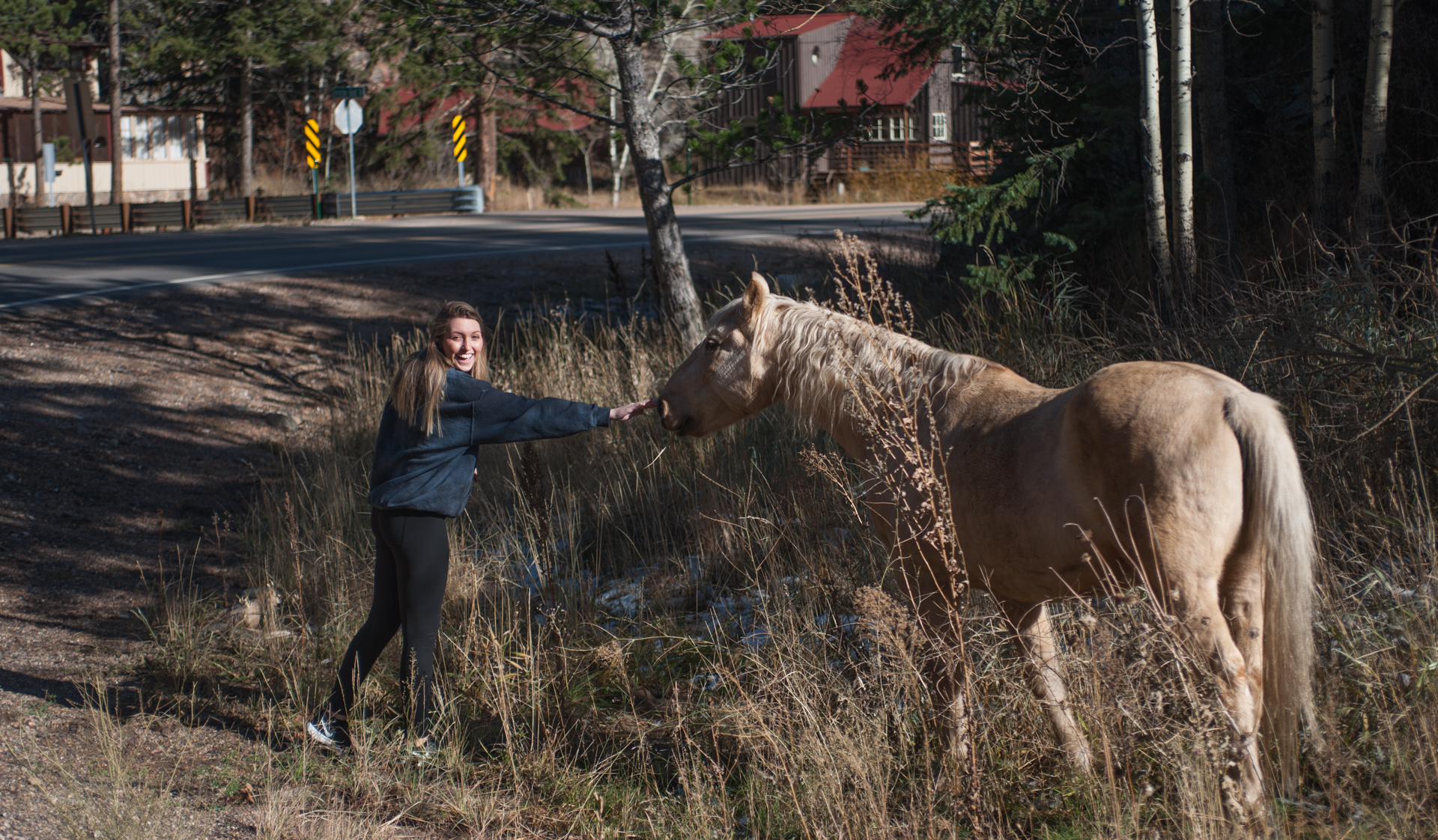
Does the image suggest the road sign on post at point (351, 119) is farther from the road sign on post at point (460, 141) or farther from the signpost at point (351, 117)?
the road sign on post at point (460, 141)

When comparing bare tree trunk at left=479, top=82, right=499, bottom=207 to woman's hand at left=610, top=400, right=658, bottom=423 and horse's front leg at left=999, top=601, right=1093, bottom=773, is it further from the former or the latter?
horse's front leg at left=999, top=601, right=1093, bottom=773

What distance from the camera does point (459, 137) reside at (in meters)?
31.3

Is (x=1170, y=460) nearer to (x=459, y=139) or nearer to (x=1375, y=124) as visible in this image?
(x=1375, y=124)

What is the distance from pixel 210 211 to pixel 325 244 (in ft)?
25.5

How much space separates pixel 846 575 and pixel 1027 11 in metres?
5.59

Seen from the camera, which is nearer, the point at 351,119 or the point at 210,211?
the point at 210,211

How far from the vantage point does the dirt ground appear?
451 centimetres

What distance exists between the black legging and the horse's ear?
149cm

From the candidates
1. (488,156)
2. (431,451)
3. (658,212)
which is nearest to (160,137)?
(488,156)

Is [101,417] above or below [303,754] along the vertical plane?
above

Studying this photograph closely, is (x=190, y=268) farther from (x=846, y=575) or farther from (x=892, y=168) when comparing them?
(x=892, y=168)

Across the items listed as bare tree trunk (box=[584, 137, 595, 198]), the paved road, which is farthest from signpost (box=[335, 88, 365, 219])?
bare tree trunk (box=[584, 137, 595, 198])

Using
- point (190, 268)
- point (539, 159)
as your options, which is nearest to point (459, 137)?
point (539, 159)

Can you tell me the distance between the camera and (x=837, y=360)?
3.89 m
